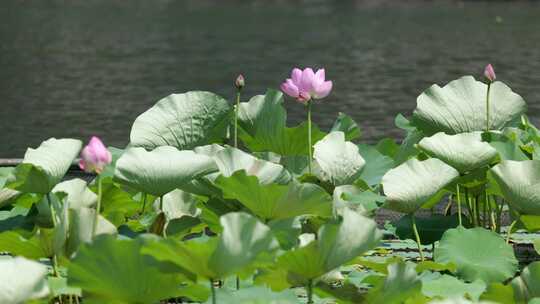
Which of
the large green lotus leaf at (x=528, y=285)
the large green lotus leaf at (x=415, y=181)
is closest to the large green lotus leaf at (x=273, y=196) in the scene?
the large green lotus leaf at (x=415, y=181)

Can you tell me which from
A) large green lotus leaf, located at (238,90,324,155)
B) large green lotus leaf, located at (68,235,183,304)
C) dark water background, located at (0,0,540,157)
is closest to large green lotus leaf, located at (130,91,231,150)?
large green lotus leaf, located at (238,90,324,155)

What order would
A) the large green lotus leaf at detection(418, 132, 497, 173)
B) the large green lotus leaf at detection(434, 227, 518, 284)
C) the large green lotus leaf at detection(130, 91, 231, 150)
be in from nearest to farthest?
the large green lotus leaf at detection(434, 227, 518, 284) → the large green lotus leaf at detection(418, 132, 497, 173) → the large green lotus leaf at detection(130, 91, 231, 150)

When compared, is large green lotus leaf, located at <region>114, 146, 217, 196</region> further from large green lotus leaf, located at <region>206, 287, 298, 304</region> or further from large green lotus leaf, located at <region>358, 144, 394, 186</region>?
large green lotus leaf, located at <region>358, 144, 394, 186</region>

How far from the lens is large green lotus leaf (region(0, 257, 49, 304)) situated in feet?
3.75

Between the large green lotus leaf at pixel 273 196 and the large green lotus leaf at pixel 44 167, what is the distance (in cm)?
21

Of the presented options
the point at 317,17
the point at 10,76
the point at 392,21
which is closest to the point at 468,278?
the point at 10,76

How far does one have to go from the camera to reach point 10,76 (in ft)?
28.2

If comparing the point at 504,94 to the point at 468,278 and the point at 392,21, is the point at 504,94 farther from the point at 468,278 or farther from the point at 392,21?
the point at 392,21

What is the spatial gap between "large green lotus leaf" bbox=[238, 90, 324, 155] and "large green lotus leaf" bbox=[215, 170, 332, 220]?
0.40 m

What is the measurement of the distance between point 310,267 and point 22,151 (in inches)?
169

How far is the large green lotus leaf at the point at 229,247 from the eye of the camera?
1167 mm

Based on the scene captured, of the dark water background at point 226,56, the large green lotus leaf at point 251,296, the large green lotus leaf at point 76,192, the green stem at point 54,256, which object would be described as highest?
the large green lotus leaf at point 76,192

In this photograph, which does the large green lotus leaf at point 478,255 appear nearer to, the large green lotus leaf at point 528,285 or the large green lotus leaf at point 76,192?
the large green lotus leaf at point 528,285

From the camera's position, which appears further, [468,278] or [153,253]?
[468,278]
